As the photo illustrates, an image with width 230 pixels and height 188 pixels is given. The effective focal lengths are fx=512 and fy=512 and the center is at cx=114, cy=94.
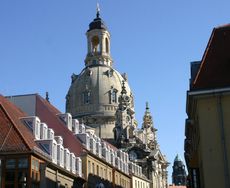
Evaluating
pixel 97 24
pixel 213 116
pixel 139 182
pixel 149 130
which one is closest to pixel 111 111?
pixel 149 130

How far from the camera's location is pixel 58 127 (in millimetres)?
49719

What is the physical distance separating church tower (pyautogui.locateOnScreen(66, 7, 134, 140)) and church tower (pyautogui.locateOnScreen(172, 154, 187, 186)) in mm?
50485

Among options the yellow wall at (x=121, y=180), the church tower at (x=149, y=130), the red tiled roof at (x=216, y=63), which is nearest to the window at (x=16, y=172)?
the red tiled roof at (x=216, y=63)

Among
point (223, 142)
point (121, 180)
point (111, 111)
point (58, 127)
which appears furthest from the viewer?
point (111, 111)

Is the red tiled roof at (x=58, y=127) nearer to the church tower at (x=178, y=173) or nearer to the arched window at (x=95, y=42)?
the arched window at (x=95, y=42)

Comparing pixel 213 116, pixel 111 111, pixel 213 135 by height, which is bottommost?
pixel 213 135

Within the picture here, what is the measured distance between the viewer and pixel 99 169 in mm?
55250

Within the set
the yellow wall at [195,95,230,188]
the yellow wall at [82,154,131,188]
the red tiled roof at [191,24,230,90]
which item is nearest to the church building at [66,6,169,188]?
the yellow wall at [82,154,131,188]

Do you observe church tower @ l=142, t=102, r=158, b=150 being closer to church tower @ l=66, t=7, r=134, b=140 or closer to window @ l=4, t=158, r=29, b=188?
church tower @ l=66, t=7, r=134, b=140

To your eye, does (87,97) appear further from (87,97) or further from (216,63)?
(216,63)

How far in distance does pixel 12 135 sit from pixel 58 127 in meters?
13.7

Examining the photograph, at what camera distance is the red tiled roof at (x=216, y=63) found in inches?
1129

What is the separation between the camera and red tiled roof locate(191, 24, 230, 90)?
2867cm

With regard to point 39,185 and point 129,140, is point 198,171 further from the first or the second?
point 129,140
